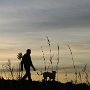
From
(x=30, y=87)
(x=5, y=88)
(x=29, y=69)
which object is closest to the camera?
(x=5, y=88)

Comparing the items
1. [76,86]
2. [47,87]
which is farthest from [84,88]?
[47,87]

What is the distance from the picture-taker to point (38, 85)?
1019 inches

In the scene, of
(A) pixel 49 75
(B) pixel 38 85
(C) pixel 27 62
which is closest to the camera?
(B) pixel 38 85

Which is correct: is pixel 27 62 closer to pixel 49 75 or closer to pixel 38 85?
pixel 38 85

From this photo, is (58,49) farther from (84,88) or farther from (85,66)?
(84,88)

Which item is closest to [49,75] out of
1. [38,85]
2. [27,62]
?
[27,62]

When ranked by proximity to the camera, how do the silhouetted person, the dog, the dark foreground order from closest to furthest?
the dark foreground < the silhouetted person < the dog

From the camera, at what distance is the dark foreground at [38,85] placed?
2406 cm

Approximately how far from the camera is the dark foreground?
78.9ft

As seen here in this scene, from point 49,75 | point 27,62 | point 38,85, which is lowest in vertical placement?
point 38,85

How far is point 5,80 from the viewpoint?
2452 cm

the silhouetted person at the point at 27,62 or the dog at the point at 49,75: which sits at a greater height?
the silhouetted person at the point at 27,62

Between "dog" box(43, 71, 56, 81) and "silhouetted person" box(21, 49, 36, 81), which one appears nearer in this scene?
"silhouetted person" box(21, 49, 36, 81)

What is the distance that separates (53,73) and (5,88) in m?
5.33
